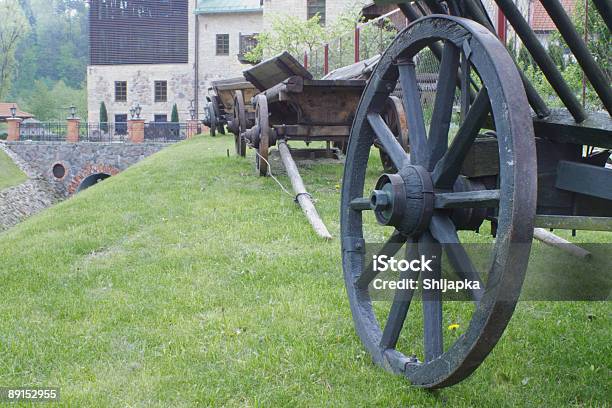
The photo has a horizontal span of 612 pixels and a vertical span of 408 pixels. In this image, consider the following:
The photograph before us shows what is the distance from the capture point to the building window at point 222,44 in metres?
46.2

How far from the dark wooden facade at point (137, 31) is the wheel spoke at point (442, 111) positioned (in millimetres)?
47350

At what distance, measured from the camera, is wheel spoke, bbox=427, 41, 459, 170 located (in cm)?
285

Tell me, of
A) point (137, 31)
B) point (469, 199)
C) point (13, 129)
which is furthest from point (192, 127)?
point (469, 199)

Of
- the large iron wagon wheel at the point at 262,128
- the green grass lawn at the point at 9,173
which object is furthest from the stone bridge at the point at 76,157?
the large iron wagon wheel at the point at 262,128

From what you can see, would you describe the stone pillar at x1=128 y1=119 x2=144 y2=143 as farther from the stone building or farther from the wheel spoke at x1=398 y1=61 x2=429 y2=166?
the wheel spoke at x1=398 y1=61 x2=429 y2=166

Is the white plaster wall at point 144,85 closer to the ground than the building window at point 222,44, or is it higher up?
closer to the ground

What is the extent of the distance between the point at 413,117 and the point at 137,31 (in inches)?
1954

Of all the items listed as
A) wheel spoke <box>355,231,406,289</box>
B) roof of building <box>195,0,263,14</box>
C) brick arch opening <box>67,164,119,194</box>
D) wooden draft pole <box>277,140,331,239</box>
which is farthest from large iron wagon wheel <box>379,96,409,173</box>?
roof of building <box>195,0,263,14</box>

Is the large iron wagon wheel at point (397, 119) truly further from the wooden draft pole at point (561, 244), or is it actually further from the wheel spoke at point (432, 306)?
the wheel spoke at point (432, 306)

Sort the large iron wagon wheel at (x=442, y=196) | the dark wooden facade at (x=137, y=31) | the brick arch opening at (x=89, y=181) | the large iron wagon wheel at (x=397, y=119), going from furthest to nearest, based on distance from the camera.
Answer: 1. the dark wooden facade at (x=137, y=31)
2. the brick arch opening at (x=89, y=181)
3. the large iron wagon wheel at (x=397, y=119)
4. the large iron wagon wheel at (x=442, y=196)

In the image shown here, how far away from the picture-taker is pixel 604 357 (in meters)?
3.39

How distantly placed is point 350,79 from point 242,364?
6.64m

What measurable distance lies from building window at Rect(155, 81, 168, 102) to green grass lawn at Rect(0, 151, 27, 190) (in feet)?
55.1

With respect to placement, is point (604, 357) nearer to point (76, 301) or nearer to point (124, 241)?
point (76, 301)
